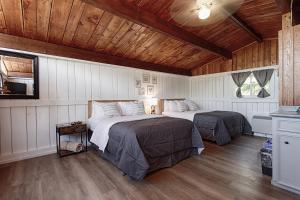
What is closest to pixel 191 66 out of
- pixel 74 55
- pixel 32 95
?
pixel 74 55

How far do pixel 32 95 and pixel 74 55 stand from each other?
115cm

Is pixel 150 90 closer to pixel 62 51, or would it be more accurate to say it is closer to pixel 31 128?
pixel 62 51

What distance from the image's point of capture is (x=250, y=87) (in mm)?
4688

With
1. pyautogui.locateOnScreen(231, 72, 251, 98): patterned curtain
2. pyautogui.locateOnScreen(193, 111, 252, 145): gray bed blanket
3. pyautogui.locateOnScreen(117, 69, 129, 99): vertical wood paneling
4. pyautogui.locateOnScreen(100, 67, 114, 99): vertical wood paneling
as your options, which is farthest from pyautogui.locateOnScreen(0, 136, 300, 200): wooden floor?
pyautogui.locateOnScreen(231, 72, 251, 98): patterned curtain

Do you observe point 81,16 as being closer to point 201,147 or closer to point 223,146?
point 201,147

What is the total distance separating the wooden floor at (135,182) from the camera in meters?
1.79

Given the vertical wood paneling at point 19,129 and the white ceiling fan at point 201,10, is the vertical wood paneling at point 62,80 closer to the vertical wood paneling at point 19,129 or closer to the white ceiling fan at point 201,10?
the vertical wood paneling at point 19,129

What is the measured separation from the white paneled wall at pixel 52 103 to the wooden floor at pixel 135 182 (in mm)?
341

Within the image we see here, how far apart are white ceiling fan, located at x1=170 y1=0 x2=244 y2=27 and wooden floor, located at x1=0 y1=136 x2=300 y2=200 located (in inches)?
95.6

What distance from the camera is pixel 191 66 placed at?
5906 mm

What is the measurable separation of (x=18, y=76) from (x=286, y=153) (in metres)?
4.28

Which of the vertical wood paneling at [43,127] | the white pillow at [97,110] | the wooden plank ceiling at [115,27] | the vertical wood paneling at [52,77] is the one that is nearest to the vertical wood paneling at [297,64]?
the wooden plank ceiling at [115,27]

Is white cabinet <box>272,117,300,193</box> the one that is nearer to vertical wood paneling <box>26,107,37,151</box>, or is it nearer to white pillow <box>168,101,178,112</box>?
white pillow <box>168,101,178,112</box>

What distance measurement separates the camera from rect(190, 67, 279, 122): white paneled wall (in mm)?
4250
